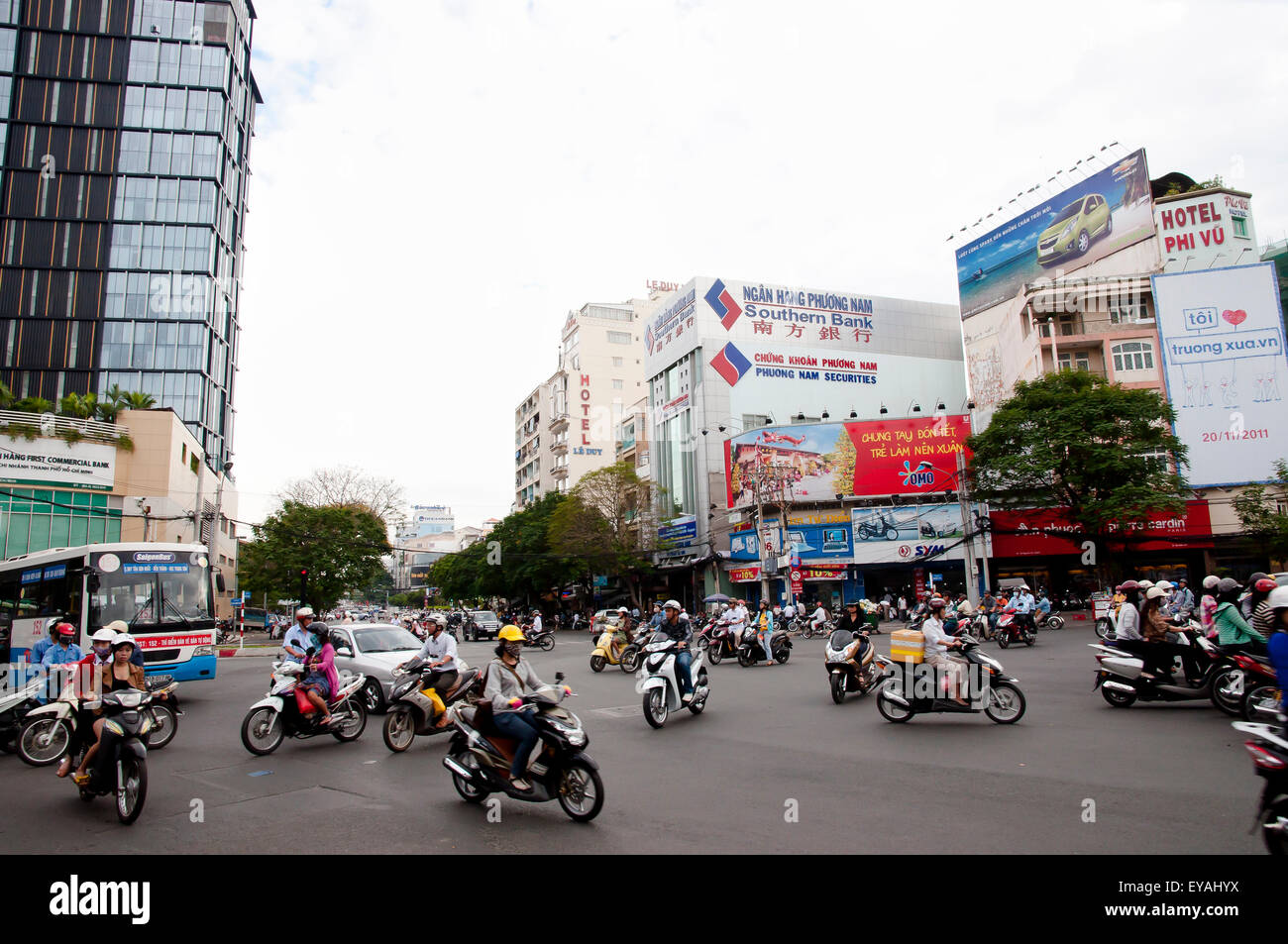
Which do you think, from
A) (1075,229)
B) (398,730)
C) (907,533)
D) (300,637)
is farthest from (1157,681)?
(1075,229)

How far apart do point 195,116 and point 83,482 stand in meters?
44.9

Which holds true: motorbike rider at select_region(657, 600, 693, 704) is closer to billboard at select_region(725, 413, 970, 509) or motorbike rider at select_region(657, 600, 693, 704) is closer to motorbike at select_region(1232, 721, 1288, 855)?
motorbike at select_region(1232, 721, 1288, 855)

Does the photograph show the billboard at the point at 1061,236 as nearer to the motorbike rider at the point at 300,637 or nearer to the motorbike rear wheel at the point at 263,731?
the motorbike rider at the point at 300,637

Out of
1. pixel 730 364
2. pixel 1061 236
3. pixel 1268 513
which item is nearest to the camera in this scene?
pixel 1268 513

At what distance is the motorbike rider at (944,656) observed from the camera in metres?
8.98

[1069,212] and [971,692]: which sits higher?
[1069,212]

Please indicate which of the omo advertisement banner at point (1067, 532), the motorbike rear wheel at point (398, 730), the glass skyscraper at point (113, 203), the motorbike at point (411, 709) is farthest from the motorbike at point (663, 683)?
the glass skyscraper at point (113, 203)

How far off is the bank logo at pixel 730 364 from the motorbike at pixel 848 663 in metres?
40.8

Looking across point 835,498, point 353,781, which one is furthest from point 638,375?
point 353,781

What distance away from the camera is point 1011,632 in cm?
2036

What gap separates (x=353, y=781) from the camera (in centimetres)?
718

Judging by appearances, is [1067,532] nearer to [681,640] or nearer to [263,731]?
[681,640]

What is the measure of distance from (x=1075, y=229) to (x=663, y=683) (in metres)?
43.9
